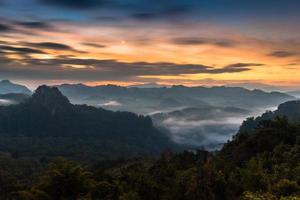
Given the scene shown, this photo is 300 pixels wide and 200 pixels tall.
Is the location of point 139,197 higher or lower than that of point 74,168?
lower

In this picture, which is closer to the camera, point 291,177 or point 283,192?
point 283,192

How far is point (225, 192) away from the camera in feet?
79.8

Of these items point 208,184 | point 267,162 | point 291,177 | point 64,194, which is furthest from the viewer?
point 267,162

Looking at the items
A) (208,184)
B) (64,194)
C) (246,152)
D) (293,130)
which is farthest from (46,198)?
(293,130)

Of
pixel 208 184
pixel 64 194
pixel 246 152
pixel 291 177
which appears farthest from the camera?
pixel 246 152

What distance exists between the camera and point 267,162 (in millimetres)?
37594

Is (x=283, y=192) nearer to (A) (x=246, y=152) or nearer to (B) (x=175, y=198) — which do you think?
(B) (x=175, y=198)

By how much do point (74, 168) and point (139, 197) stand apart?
4.54 meters

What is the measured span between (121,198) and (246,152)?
87.8 feet

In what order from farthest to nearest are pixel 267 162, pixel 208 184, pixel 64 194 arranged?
pixel 267 162 < pixel 64 194 < pixel 208 184

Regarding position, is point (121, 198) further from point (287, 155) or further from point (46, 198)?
point (287, 155)

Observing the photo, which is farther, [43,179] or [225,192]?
[43,179]

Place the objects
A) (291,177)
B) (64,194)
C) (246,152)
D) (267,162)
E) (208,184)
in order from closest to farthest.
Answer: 1. (208,184)
2. (64,194)
3. (291,177)
4. (267,162)
5. (246,152)

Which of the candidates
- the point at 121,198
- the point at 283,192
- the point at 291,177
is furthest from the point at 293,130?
the point at 121,198
